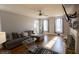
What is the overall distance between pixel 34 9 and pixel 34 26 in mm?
356

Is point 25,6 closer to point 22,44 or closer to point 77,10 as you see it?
point 22,44

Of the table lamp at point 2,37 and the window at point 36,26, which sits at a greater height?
the window at point 36,26

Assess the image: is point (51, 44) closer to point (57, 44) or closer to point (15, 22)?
point (57, 44)

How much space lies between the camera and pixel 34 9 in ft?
5.26

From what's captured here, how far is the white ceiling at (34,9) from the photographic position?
58.2 inches

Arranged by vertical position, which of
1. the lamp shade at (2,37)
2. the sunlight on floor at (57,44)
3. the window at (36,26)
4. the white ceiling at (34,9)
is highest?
the white ceiling at (34,9)

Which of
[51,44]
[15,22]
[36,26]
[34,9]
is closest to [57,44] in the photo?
[51,44]

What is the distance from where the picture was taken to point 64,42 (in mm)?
1666

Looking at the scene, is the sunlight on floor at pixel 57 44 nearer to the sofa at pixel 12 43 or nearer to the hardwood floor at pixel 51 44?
the hardwood floor at pixel 51 44

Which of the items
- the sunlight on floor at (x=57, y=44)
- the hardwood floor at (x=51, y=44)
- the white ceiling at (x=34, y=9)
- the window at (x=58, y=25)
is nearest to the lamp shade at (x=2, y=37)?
the hardwood floor at (x=51, y=44)

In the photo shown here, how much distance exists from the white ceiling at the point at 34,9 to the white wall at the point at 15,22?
83mm

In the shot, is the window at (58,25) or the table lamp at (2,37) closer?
the table lamp at (2,37)

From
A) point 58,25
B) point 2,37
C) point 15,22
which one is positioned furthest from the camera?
point 58,25

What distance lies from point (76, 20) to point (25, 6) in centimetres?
87
